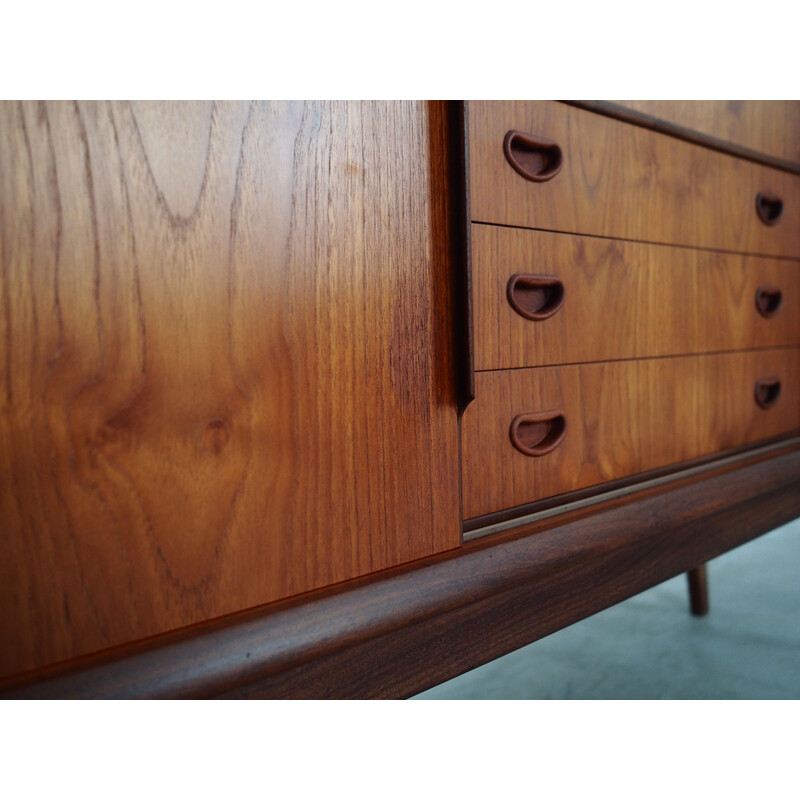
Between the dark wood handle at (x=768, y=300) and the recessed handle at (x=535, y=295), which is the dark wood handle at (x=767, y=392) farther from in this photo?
the recessed handle at (x=535, y=295)

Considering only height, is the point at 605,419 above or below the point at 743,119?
below

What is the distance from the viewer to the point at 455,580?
0.47 metres

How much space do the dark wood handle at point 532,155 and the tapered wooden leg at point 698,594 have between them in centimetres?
71

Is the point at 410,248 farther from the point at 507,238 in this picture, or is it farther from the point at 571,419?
the point at 571,419

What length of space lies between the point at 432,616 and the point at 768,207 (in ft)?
2.22

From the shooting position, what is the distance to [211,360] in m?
0.38

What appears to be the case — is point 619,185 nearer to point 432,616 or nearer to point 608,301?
point 608,301

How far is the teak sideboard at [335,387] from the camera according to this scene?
13.4 inches

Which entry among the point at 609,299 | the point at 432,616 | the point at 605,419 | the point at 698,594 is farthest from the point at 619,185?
the point at 698,594

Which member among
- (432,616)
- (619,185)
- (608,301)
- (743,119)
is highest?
(743,119)

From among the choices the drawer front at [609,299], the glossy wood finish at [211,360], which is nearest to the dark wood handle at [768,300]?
the drawer front at [609,299]

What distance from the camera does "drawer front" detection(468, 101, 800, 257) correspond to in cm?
52

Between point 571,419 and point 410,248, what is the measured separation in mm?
224
